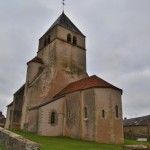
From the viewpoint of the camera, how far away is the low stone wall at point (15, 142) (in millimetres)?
7940

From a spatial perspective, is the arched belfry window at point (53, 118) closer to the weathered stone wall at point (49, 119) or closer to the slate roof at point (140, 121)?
the weathered stone wall at point (49, 119)

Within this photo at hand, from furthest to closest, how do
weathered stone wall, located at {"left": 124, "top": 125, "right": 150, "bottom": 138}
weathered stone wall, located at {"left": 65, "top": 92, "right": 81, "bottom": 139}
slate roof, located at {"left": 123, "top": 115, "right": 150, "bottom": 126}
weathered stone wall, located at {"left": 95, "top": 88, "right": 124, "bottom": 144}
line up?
1. slate roof, located at {"left": 123, "top": 115, "right": 150, "bottom": 126}
2. weathered stone wall, located at {"left": 124, "top": 125, "right": 150, "bottom": 138}
3. weathered stone wall, located at {"left": 65, "top": 92, "right": 81, "bottom": 139}
4. weathered stone wall, located at {"left": 95, "top": 88, "right": 124, "bottom": 144}

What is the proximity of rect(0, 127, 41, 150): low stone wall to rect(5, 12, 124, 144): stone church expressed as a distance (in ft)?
33.8

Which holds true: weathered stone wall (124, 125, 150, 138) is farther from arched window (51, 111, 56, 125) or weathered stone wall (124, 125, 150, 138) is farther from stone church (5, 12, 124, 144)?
arched window (51, 111, 56, 125)

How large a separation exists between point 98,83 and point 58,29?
12.2 m

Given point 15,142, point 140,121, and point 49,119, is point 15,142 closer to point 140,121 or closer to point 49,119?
point 49,119

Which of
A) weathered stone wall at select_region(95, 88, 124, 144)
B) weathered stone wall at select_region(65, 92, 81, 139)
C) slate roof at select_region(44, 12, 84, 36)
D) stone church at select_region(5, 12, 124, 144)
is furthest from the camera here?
slate roof at select_region(44, 12, 84, 36)

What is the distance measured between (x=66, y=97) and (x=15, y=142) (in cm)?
1489

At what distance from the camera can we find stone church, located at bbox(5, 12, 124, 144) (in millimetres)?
20844

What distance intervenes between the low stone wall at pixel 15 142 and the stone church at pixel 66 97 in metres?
10.3

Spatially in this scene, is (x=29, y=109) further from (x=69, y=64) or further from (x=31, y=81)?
(x=69, y=64)

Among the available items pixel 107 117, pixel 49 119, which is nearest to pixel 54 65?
pixel 49 119

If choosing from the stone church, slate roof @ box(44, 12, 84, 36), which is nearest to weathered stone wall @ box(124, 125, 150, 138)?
the stone church

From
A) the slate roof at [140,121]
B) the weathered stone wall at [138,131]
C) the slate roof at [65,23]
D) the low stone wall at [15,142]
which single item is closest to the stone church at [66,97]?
the slate roof at [65,23]
